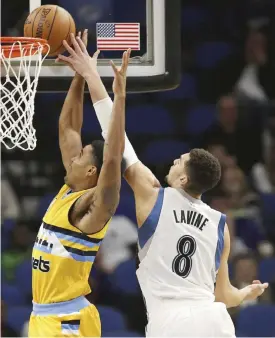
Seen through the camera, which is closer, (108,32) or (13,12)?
(108,32)

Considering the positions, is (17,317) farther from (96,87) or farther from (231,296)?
(96,87)

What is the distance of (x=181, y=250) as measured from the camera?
12.9 ft

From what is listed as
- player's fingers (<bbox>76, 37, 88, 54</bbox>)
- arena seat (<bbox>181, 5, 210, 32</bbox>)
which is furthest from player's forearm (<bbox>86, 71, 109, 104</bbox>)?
arena seat (<bbox>181, 5, 210, 32</bbox>)

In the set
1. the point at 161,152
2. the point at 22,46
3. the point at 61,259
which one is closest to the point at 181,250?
the point at 61,259

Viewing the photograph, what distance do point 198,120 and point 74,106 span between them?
2.87 metres

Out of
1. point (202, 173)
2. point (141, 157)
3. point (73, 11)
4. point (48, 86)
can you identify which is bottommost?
point (141, 157)

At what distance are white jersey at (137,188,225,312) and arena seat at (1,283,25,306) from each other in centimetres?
255

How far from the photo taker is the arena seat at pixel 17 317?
608 centimetres

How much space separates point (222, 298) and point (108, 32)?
146 centimetres

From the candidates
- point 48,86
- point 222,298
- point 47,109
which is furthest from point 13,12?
point 222,298

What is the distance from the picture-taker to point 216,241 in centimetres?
402

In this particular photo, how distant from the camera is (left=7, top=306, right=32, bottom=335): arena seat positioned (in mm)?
6078

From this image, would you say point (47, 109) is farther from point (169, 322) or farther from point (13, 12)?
point (169, 322)

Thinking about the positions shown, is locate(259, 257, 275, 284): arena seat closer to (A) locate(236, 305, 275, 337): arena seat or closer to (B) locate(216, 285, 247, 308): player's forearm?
(A) locate(236, 305, 275, 337): arena seat
